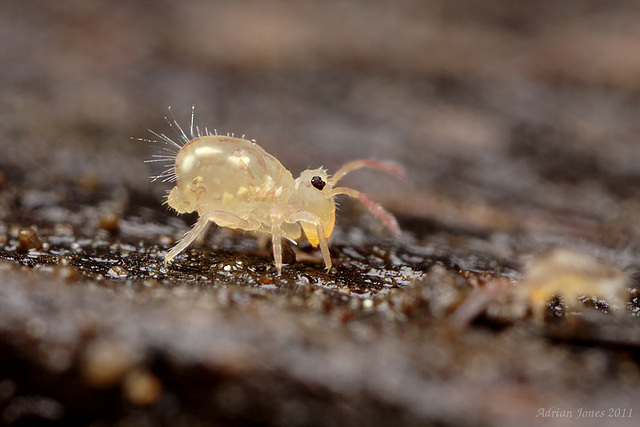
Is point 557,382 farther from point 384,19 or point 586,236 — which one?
point 384,19

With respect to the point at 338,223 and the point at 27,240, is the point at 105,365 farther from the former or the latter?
the point at 338,223

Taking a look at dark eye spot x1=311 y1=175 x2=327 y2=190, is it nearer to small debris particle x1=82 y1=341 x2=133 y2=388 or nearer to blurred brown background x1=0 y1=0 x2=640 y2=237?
blurred brown background x1=0 y1=0 x2=640 y2=237

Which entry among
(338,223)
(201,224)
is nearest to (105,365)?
(201,224)

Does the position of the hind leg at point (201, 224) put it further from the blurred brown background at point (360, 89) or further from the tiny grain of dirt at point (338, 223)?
the blurred brown background at point (360, 89)

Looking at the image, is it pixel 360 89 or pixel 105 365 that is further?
pixel 360 89

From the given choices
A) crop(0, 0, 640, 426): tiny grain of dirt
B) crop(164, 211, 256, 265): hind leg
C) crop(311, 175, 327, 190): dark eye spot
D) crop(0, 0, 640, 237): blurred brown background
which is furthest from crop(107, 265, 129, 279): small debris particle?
crop(0, 0, 640, 237): blurred brown background

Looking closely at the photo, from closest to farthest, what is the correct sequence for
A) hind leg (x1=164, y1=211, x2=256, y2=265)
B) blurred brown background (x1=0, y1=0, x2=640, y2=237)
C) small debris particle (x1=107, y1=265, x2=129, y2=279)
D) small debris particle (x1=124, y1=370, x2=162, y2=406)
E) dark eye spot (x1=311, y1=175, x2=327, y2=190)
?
small debris particle (x1=124, y1=370, x2=162, y2=406) → small debris particle (x1=107, y1=265, x2=129, y2=279) → hind leg (x1=164, y1=211, x2=256, y2=265) → dark eye spot (x1=311, y1=175, x2=327, y2=190) → blurred brown background (x1=0, y1=0, x2=640, y2=237)
